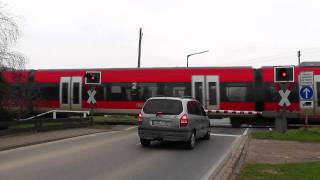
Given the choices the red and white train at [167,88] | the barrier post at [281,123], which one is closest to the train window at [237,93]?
the red and white train at [167,88]

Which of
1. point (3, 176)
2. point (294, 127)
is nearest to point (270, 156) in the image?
point (3, 176)

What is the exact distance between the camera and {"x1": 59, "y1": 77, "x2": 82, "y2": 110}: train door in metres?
35.6

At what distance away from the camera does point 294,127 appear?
31953 mm

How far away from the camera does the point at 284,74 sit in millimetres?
24062

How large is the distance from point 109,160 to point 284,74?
11.5 meters

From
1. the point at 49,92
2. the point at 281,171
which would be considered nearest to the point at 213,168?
the point at 281,171

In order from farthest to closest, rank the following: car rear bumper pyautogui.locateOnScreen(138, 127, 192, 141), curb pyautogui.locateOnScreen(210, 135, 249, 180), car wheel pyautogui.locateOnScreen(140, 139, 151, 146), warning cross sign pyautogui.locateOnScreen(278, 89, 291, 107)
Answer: warning cross sign pyautogui.locateOnScreen(278, 89, 291, 107) < car wheel pyautogui.locateOnScreen(140, 139, 151, 146) < car rear bumper pyautogui.locateOnScreen(138, 127, 192, 141) < curb pyautogui.locateOnScreen(210, 135, 249, 180)

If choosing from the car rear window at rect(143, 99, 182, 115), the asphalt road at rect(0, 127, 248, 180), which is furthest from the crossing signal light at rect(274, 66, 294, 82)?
the car rear window at rect(143, 99, 182, 115)

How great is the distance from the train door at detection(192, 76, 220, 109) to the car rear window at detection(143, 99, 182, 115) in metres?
14.1

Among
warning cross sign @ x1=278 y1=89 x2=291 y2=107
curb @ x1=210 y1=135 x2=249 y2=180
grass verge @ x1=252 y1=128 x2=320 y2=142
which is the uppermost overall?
warning cross sign @ x1=278 y1=89 x2=291 y2=107

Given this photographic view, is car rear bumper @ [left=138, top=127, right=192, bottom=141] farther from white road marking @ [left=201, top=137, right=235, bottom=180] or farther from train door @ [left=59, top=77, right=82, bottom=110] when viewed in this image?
train door @ [left=59, top=77, right=82, bottom=110]

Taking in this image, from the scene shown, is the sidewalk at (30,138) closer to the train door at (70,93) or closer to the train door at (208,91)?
the train door at (208,91)

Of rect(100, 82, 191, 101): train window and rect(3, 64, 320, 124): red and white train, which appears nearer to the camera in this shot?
rect(3, 64, 320, 124): red and white train

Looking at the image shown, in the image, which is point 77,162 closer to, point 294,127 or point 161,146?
point 161,146
